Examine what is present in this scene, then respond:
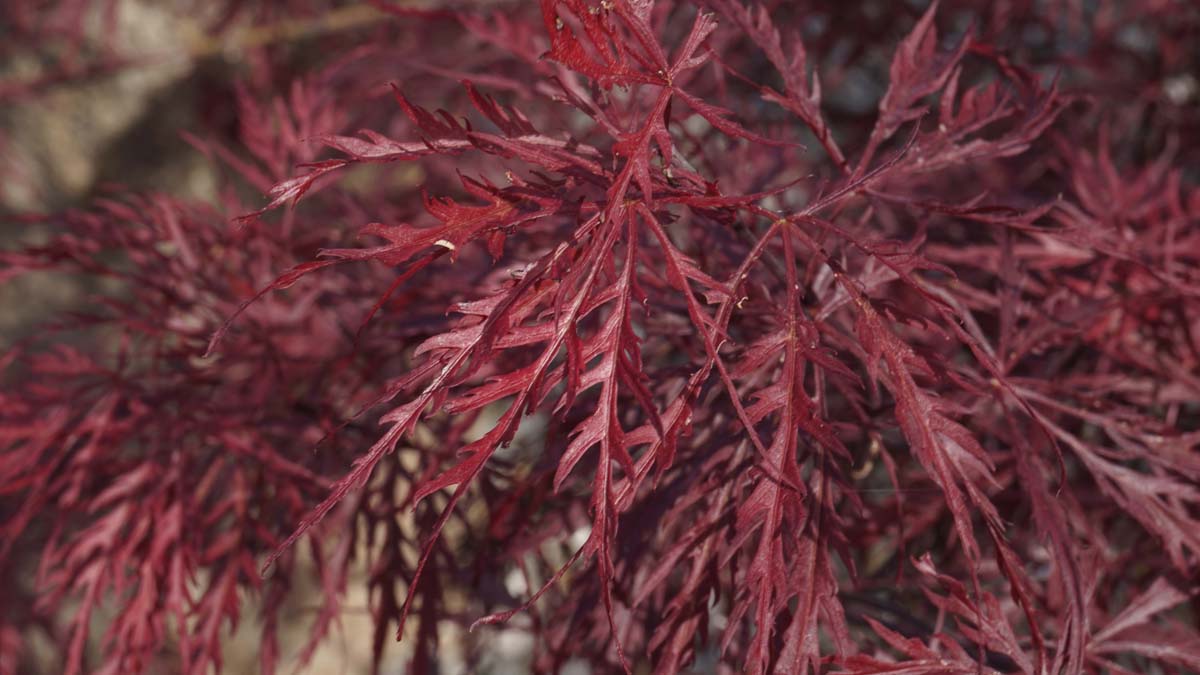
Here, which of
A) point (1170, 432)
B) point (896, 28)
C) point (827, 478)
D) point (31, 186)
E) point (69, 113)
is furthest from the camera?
point (69, 113)

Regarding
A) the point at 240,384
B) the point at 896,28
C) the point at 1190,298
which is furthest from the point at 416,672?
the point at 896,28

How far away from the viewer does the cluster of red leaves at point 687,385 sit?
619 millimetres

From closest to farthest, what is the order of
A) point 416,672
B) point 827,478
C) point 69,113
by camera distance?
point 827,478, point 416,672, point 69,113

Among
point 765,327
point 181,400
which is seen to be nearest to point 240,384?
point 181,400

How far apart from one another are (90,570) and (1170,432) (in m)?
1.14

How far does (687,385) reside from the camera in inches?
25.1

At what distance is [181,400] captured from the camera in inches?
40.3

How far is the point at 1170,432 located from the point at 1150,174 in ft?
1.34

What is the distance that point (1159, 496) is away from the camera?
2.90 ft

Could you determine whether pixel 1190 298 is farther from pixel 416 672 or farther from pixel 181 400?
pixel 181 400

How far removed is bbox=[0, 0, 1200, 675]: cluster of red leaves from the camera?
0.62 meters

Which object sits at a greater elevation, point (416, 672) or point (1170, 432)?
point (416, 672)

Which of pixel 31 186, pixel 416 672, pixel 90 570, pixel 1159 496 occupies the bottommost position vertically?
pixel 1159 496

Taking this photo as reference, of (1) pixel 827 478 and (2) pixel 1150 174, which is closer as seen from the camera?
(1) pixel 827 478
